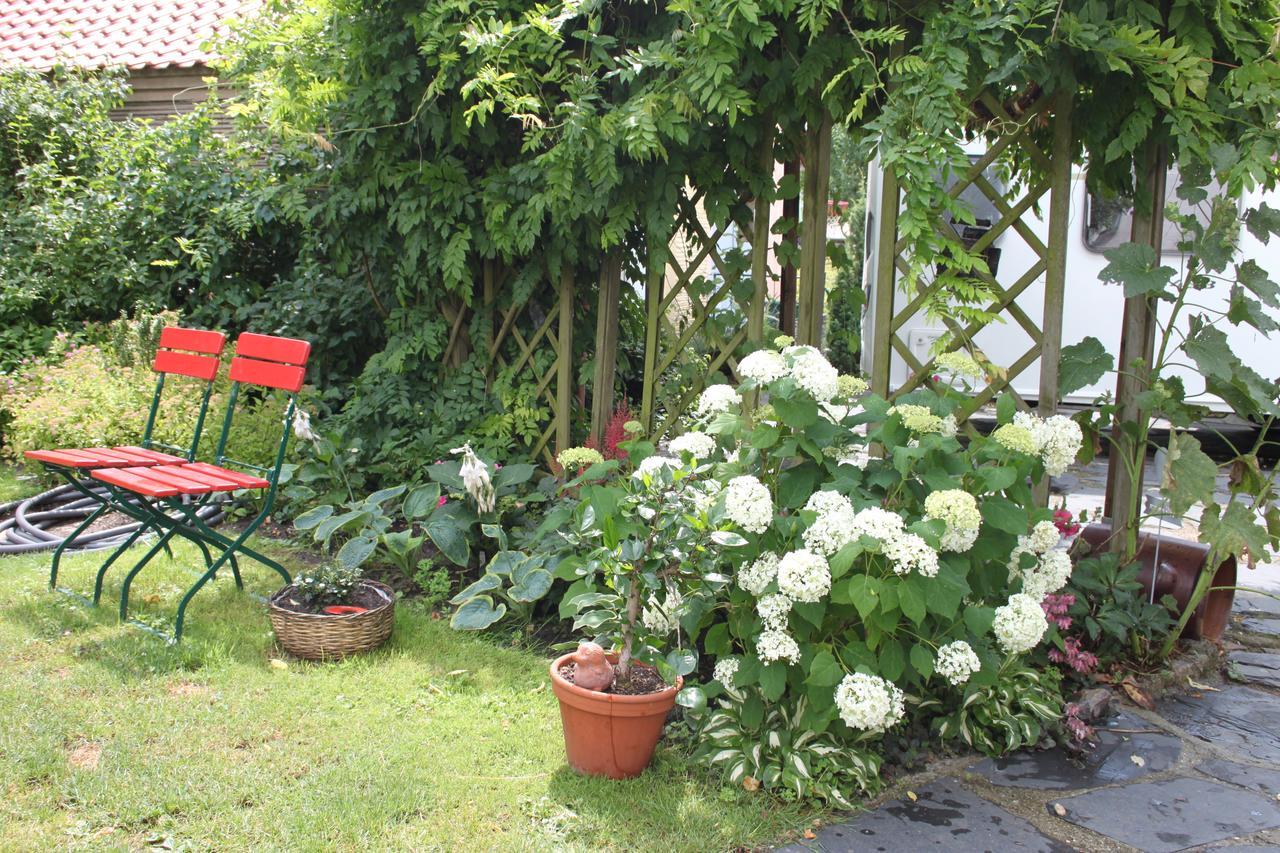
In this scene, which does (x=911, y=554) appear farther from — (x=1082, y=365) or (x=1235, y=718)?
(x=1235, y=718)

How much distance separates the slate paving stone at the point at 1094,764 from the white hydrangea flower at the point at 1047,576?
544mm

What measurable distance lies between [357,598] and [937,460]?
7.80 feet

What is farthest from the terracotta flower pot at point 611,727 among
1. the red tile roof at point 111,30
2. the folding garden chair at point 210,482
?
the red tile roof at point 111,30

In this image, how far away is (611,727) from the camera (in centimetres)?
301

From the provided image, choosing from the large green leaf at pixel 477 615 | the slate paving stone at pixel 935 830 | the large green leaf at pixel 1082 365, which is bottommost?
the slate paving stone at pixel 935 830

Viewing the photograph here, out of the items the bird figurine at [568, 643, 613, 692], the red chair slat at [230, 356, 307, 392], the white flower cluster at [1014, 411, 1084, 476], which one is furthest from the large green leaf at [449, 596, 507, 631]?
the white flower cluster at [1014, 411, 1084, 476]

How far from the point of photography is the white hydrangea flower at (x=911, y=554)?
2.84 metres

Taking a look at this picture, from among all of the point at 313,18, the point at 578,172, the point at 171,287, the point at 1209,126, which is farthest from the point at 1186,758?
the point at 171,287

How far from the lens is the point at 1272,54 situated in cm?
349

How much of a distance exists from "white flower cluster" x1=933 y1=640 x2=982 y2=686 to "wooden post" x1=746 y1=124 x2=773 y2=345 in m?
1.87

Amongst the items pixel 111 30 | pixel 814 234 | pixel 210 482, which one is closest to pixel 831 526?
pixel 814 234

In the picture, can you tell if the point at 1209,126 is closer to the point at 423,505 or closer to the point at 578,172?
the point at 578,172

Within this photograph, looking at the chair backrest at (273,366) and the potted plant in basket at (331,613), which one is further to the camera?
the chair backrest at (273,366)

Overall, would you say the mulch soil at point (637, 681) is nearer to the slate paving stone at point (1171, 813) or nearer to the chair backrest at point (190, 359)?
the slate paving stone at point (1171, 813)
